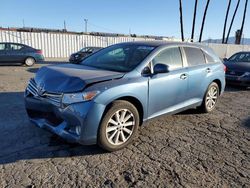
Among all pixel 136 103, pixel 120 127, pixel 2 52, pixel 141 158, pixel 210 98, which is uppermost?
pixel 2 52

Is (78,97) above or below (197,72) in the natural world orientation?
below

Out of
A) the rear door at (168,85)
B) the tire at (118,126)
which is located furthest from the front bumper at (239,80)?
the tire at (118,126)

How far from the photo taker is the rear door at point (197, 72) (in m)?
4.84

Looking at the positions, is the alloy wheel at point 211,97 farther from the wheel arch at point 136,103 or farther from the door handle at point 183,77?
the wheel arch at point 136,103

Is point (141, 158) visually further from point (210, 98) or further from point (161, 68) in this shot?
point (210, 98)

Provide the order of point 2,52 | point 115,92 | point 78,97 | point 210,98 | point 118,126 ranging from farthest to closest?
point 2,52
point 210,98
point 118,126
point 115,92
point 78,97

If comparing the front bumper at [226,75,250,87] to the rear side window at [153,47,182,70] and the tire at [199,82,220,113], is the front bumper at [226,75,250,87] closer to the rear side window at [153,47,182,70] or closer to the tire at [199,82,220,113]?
the tire at [199,82,220,113]

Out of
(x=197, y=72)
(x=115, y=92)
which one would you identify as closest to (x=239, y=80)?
(x=197, y=72)

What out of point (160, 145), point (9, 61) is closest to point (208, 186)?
point (160, 145)

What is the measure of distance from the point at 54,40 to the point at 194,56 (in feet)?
62.3

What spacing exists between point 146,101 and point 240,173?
1.64m

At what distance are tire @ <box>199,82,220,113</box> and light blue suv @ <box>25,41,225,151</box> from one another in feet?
1.55

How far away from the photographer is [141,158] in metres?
3.47

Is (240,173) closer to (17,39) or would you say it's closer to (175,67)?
(175,67)
